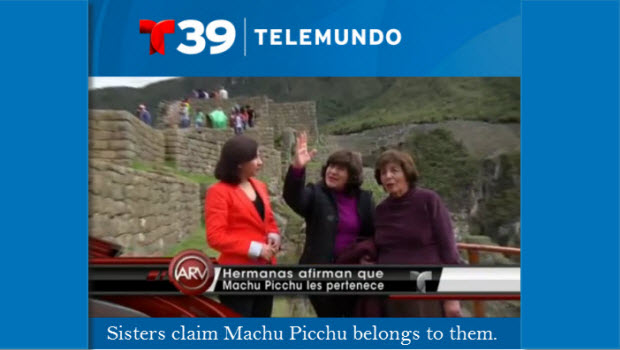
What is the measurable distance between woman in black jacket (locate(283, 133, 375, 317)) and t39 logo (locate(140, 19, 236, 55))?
3.54 ft

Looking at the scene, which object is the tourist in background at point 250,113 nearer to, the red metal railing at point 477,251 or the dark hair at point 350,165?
the dark hair at point 350,165

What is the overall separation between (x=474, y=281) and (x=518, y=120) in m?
1.49

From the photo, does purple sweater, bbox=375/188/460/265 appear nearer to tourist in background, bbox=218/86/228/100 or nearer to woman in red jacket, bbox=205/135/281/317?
woman in red jacket, bbox=205/135/281/317

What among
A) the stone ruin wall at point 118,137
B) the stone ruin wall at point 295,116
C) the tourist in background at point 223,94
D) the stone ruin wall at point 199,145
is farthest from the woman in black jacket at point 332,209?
the stone ruin wall at point 118,137

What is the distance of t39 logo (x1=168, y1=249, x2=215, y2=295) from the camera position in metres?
8.03

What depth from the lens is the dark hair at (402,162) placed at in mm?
8070

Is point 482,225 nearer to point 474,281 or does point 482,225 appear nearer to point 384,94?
point 474,281

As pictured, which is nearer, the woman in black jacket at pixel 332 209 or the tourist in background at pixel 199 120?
the woman in black jacket at pixel 332 209

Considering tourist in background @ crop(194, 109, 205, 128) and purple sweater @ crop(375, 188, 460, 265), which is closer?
purple sweater @ crop(375, 188, 460, 265)

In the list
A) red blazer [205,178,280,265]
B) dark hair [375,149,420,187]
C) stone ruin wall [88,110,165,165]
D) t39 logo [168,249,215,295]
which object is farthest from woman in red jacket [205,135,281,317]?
dark hair [375,149,420,187]

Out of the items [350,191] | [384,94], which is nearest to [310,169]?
[350,191]

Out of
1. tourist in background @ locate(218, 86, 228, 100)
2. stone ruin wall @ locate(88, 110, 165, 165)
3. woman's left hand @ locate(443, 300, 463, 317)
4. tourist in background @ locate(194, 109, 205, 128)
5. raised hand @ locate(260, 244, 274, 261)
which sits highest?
tourist in background @ locate(218, 86, 228, 100)

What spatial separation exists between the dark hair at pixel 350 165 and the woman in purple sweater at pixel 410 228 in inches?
6.6

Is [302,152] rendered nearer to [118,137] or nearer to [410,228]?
[410,228]
